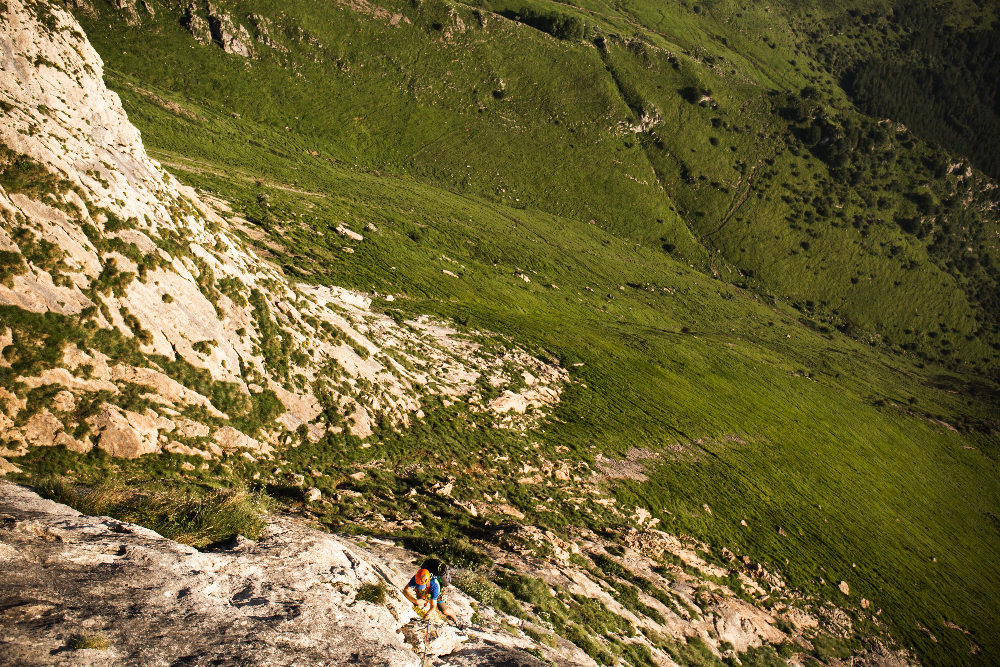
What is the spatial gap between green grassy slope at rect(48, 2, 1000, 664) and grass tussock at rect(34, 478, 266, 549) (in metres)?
3.12

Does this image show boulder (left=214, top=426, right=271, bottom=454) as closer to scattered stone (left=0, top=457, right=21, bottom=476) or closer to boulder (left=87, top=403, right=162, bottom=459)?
boulder (left=87, top=403, right=162, bottom=459)

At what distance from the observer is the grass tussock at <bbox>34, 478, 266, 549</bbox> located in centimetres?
1267

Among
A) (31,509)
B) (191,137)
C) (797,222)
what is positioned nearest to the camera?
(31,509)

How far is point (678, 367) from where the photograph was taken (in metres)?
80.3

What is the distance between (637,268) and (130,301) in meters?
124

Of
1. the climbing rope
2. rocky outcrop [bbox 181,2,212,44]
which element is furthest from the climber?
rocky outcrop [bbox 181,2,212,44]

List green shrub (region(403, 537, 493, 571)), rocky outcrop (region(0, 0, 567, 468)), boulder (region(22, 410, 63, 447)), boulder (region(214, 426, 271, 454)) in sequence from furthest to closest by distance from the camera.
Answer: boulder (region(214, 426, 271, 454)), green shrub (region(403, 537, 493, 571)), rocky outcrop (region(0, 0, 567, 468)), boulder (region(22, 410, 63, 447))

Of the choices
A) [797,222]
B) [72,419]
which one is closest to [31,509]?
Answer: [72,419]

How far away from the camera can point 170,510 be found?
1380cm

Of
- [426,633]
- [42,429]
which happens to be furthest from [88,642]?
[42,429]

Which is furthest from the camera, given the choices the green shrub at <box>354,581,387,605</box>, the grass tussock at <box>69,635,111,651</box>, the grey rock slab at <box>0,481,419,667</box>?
the green shrub at <box>354,581,387,605</box>

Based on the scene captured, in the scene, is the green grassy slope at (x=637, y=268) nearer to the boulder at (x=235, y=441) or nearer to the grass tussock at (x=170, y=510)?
the boulder at (x=235, y=441)

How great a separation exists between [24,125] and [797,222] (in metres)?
210

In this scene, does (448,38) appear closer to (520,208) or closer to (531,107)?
(531,107)
